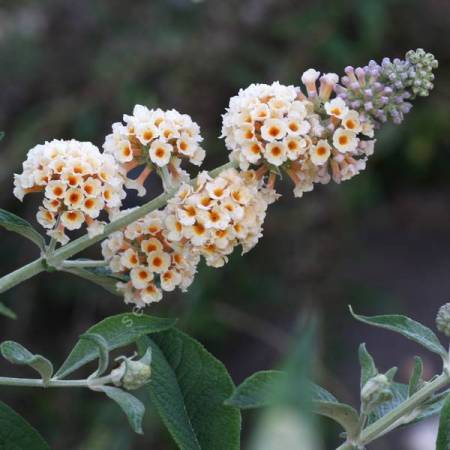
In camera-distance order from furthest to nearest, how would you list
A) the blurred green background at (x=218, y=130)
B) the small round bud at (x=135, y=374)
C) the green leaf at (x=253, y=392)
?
1. the blurred green background at (x=218, y=130)
2. the small round bud at (x=135, y=374)
3. the green leaf at (x=253, y=392)

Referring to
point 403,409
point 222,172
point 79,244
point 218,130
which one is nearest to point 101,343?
point 79,244

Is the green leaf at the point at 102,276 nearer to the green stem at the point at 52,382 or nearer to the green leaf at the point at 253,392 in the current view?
the green stem at the point at 52,382

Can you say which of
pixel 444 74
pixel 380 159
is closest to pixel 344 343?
pixel 380 159

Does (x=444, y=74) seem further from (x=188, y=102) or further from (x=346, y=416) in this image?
(x=346, y=416)

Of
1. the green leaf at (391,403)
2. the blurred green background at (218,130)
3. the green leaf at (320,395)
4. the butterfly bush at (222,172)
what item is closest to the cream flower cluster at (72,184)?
the butterfly bush at (222,172)

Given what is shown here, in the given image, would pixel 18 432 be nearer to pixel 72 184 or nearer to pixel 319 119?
pixel 72 184

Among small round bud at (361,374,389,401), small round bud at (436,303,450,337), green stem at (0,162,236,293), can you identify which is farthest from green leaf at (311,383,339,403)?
green stem at (0,162,236,293)
